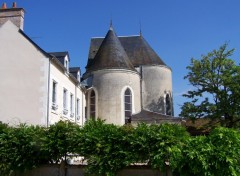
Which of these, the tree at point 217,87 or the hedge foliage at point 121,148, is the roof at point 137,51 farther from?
the hedge foliage at point 121,148

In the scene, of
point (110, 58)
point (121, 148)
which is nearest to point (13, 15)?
point (110, 58)

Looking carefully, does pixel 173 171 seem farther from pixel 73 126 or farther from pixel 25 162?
pixel 25 162

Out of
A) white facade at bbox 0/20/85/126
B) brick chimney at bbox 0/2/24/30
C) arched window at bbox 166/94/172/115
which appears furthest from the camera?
arched window at bbox 166/94/172/115

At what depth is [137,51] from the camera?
106 ft

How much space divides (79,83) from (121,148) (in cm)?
1521

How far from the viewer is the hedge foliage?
8516mm

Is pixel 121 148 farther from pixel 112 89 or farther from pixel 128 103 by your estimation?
pixel 128 103

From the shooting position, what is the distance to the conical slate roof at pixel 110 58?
87.2ft

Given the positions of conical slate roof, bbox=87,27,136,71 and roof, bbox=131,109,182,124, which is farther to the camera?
conical slate roof, bbox=87,27,136,71

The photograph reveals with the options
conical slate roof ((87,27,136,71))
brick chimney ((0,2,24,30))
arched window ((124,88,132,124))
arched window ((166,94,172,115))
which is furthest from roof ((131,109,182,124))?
brick chimney ((0,2,24,30))

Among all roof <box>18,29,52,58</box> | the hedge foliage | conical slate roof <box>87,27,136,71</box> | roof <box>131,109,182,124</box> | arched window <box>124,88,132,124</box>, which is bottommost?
the hedge foliage

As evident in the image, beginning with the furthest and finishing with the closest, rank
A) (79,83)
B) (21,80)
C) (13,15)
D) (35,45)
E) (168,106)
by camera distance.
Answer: (168,106) < (79,83) < (13,15) < (35,45) < (21,80)

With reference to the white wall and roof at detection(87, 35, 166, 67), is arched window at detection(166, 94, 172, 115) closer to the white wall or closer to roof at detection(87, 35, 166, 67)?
roof at detection(87, 35, 166, 67)

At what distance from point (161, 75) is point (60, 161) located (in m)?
21.2
